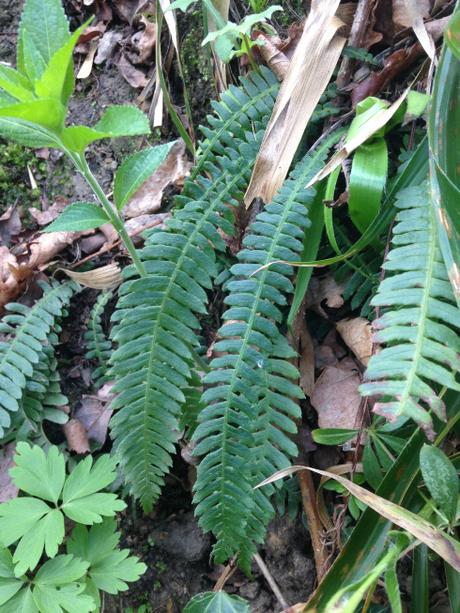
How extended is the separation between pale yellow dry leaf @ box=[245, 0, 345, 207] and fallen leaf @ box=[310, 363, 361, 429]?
52 cm

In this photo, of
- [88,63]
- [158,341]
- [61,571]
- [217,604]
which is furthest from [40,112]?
[88,63]

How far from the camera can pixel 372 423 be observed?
131cm

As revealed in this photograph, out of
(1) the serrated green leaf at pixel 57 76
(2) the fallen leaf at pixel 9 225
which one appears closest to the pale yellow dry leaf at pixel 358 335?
(1) the serrated green leaf at pixel 57 76

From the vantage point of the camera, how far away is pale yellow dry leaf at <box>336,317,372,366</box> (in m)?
1.44

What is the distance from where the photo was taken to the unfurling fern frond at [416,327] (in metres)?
1.02

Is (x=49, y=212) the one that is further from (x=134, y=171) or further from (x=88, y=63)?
(x=134, y=171)

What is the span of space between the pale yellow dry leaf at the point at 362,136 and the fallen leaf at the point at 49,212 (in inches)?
42.3

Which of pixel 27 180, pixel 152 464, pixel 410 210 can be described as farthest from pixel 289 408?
pixel 27 180

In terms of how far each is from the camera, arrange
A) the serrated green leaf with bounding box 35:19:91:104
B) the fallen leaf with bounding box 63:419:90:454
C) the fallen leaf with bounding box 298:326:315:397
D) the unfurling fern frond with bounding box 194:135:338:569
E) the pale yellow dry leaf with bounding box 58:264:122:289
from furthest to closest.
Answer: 1. the pale yellow dry leaf with bounding box 58:264:122:289
2. the fallen leaf with bounding box 63:419:90:454
3. the fallen leaf with bounding box 298:326:315:397
4. the unfurling fern frond with bounding box 194:135:338:569
5. the serrated green leaf with bounding box 35:19:91:104

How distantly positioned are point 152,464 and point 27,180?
129cm

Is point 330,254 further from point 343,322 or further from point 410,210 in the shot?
point 410,210

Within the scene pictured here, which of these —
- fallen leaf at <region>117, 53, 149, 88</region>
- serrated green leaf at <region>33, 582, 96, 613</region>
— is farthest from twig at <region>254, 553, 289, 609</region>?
fallen leaf at <region>117, 53, 149, 88</region>

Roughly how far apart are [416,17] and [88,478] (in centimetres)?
150

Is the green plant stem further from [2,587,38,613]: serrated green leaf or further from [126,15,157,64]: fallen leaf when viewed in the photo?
[126,15,157,64]: fallen leaf
